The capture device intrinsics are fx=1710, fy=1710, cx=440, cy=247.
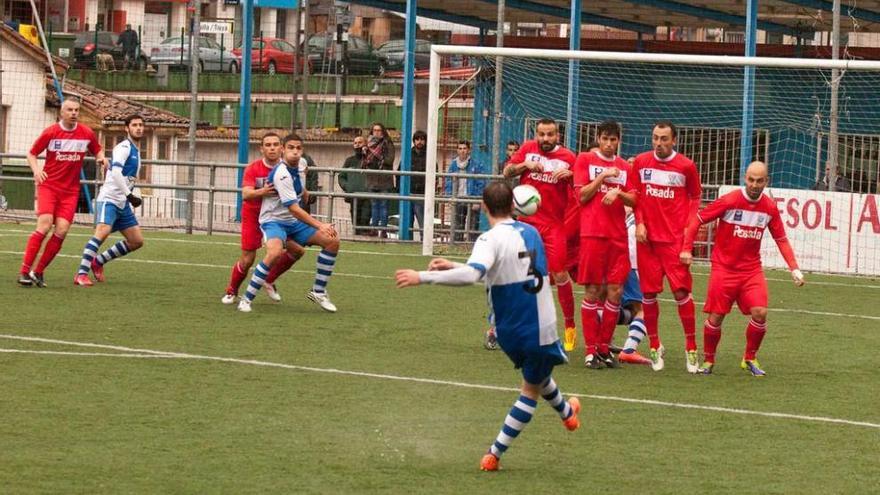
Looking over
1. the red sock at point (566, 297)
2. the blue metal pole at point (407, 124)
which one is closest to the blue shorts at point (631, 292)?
the red sock at point (566, 297)

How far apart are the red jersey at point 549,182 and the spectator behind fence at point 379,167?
12.2 metres

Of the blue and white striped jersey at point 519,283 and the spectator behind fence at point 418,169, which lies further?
the spectator behind fence at point 418,169

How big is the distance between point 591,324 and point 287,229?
373 centimetres

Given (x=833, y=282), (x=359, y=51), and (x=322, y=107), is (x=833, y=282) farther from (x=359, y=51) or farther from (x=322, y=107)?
(x=359, y=51)

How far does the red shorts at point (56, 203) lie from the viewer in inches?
663

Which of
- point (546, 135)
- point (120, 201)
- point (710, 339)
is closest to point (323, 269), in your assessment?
point (120, 201)

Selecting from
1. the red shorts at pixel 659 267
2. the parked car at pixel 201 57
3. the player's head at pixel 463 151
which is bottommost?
the red shorts at pixel 659 267

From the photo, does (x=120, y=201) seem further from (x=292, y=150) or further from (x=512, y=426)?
(x=512, y=426)

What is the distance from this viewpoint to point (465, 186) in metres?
25.1

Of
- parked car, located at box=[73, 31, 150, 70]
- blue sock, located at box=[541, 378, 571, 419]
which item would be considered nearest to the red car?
parked car, located at box=[73, 31, 150, 70]

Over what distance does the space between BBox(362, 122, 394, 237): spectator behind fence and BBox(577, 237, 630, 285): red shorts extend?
12524 millimetres

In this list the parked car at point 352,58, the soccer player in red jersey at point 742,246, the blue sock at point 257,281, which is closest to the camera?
the soccer player in red jersey at point 742,246

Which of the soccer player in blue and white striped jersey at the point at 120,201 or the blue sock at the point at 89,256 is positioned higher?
the soccer player in blue and white striped jersey at the point at 120,201

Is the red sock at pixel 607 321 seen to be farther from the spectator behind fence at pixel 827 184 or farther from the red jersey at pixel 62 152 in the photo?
the spectator behind fence at pixel 827 184
